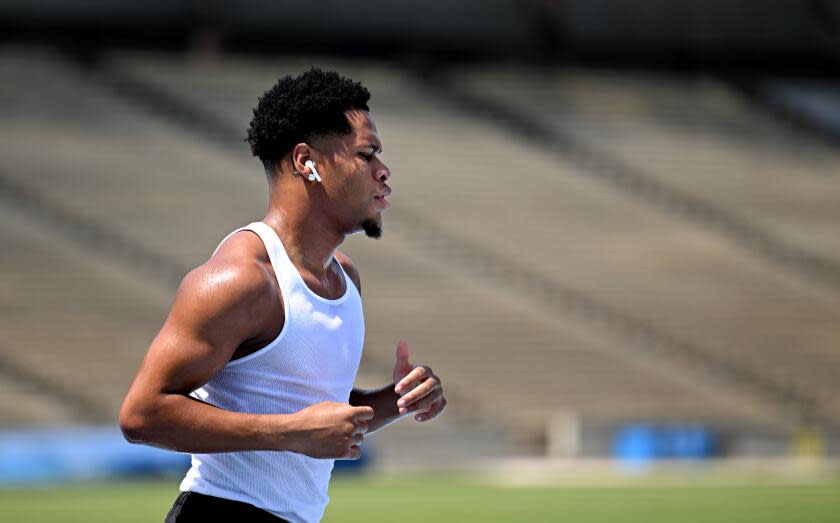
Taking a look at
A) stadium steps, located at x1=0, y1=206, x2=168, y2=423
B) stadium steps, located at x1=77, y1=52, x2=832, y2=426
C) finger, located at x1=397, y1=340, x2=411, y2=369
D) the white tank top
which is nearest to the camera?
the white tank top

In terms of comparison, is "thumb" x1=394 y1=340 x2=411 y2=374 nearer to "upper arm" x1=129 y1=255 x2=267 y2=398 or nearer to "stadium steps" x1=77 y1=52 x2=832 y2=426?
"upper arm" x1=129 y1=255 x2=267 y2=398

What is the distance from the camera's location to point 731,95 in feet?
113

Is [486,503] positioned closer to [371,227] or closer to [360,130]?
[371,227]

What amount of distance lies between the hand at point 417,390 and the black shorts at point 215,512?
1.41 ft

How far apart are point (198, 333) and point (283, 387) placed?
1.03ft

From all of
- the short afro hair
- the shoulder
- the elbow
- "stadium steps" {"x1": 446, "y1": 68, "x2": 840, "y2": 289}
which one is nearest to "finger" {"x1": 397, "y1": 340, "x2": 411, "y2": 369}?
the shoulder

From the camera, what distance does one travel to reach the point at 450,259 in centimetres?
2794

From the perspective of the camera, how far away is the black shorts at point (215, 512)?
10.7 feet

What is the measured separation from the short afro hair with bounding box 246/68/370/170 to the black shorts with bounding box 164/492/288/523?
2.87ft

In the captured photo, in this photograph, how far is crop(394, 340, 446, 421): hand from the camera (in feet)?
11.1

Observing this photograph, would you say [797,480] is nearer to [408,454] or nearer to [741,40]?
[408,454]

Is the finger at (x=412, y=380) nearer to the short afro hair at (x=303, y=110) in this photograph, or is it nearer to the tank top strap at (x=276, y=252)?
the tank top strap at (x=276, y=252)

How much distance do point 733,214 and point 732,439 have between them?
8.39m

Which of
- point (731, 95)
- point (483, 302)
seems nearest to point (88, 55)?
point (483, 302)
